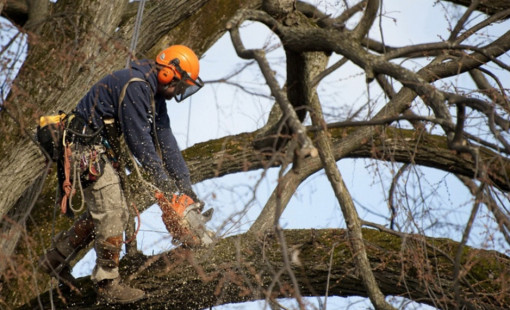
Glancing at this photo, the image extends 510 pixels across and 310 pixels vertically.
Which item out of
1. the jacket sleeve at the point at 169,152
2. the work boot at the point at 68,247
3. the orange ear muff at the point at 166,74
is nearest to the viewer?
the orange ear muff at the point at 166,74

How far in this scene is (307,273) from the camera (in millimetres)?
5125

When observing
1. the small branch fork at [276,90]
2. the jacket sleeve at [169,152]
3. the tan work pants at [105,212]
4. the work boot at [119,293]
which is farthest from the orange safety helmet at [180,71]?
the work boot at [119,293]

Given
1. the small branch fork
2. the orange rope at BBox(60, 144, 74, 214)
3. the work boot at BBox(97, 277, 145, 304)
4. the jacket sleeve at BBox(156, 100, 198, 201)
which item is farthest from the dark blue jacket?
the small branch fork

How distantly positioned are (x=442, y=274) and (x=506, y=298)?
0.43 m

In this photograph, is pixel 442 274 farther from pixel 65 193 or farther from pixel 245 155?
pixel 65 193

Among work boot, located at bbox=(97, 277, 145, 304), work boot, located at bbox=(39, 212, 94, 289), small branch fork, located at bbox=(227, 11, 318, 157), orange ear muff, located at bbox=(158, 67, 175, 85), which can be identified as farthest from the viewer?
work boot, located at bbox=(39, 212, 94, 289)

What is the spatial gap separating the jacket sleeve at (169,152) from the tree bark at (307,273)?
544mm

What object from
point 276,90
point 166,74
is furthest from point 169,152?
point 276,90

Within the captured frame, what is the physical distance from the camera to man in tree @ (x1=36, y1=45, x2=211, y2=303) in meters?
4.88

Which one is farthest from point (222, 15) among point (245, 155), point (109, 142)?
point (109, 142)

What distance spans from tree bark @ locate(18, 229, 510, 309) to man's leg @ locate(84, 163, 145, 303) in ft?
0.50

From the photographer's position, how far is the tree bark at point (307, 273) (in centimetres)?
499

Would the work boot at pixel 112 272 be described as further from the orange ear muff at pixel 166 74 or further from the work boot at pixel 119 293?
the orange ear muff at pixel 166 74

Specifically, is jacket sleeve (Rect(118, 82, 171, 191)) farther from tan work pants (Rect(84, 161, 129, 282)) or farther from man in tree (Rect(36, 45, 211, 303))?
tan work pants (Rect(84, 161, 129, 282))
